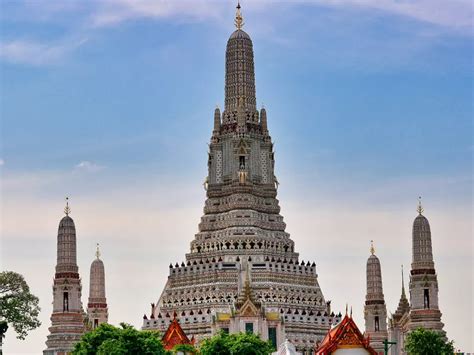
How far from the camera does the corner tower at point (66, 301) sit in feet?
532

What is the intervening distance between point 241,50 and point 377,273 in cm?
2745

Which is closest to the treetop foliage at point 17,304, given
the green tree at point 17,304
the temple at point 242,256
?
the green tree at point 17,304

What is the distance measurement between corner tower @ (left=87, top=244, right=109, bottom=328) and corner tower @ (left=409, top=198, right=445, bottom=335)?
32.3 m

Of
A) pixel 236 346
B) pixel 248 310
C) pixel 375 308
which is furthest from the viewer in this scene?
pixel 375 308

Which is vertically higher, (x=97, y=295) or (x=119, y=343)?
(x=97, y=295)

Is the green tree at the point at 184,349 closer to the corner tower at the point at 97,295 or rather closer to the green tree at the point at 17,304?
the green tree at the point at 17,304

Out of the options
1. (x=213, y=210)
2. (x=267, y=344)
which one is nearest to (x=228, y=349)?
(x=267, y=344)

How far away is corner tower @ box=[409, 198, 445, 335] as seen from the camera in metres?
163

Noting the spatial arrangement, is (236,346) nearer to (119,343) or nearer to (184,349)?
(184,349)

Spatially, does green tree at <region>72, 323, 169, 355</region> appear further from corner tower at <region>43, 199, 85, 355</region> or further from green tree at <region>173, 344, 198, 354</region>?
corner tower at <region>43, 199, 85, 355</region>

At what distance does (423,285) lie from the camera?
163875 mm

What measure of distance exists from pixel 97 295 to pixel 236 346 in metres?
45.7

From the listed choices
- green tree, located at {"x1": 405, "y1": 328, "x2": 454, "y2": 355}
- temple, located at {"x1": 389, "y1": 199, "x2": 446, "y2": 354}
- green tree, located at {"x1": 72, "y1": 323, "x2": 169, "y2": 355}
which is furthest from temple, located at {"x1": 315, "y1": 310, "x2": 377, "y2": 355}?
temple, located at {"x1": 389, "y1": 199, "x2": 446, "y2": 354}

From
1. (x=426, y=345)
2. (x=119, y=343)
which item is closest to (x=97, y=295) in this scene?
(x=426, y=345)
